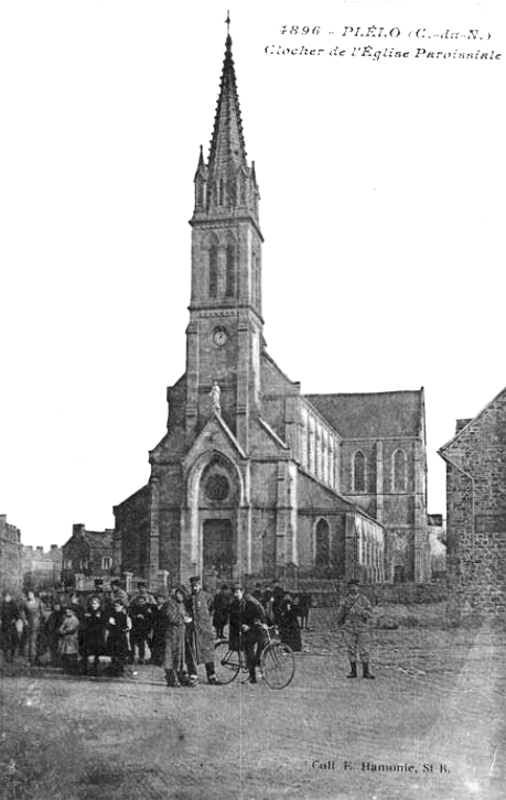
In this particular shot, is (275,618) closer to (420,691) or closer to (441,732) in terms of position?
(420,691)

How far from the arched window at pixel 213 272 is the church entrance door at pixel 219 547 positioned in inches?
277

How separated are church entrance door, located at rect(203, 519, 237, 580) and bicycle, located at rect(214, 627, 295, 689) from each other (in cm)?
930

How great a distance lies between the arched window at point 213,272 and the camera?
23188mm

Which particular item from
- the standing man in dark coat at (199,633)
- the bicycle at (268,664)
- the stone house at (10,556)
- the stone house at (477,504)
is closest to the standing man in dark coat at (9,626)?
the stone house at (10,556)

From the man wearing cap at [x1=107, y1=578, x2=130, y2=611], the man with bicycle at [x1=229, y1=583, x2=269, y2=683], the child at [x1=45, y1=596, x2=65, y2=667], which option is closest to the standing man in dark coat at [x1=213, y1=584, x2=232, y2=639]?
the man with bicycle at [x1=229, y1=583, x2=269, y2=683]

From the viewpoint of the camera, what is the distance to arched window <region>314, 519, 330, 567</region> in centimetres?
2708

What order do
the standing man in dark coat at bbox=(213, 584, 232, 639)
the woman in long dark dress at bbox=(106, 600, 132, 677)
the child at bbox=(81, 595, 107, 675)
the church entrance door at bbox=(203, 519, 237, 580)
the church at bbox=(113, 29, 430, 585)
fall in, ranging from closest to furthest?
the standing man in dark coat at bbox=(213, 584, 232, 639) → the woman in long dark dress at bbox=(106, 600, 132, 677) → the child at bbox=(81, 595, 107, 675) → the church at bbox=(113, 29, 430, 585) → the church entrance door at bbox=(203, 519, 237, 580)

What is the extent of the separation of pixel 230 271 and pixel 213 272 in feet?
1.54

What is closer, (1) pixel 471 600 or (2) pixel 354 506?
(1) pixel 471 600

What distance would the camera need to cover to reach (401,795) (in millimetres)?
11516

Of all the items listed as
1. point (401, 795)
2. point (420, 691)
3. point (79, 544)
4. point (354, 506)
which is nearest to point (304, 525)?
point (354, 506)

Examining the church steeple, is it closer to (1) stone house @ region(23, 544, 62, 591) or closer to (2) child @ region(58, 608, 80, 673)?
(1) stone house @ region(23, 544, 62, 591)

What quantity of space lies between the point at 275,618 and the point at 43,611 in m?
4.04

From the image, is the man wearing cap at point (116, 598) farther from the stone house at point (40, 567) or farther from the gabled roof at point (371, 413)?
the gabled roof at point (371, 413)
